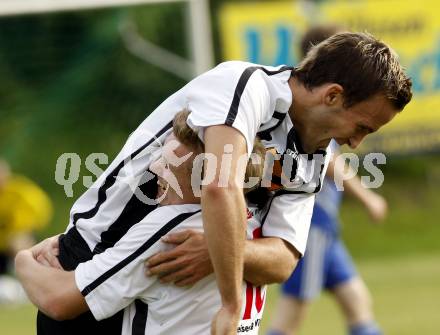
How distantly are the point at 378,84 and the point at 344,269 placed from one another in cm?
420

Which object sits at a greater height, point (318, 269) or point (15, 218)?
point (318, 269)

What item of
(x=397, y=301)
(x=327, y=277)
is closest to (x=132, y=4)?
(x=397, y=301)

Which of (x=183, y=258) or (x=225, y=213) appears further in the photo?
(x=183, y=258)

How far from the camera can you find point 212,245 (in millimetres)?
3355

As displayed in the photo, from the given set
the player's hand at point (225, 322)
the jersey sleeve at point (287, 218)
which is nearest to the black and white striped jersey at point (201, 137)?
the jersey sleeve at point (287, 218)

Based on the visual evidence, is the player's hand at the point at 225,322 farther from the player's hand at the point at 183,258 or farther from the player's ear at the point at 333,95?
the player's ear at the point at 333,95

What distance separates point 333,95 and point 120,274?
0.92 m

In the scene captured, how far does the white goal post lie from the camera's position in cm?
1189

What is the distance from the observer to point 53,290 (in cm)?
378

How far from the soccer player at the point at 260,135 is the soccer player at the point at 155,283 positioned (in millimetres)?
99

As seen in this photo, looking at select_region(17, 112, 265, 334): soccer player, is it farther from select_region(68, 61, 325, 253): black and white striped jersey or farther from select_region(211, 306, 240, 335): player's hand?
select_region(211, 306, 240, 335): player's hand

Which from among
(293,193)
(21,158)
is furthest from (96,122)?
(293,193)

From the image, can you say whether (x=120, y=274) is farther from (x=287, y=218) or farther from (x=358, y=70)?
(x=358, y=70)

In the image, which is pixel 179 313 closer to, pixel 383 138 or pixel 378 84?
pixel 378 84
